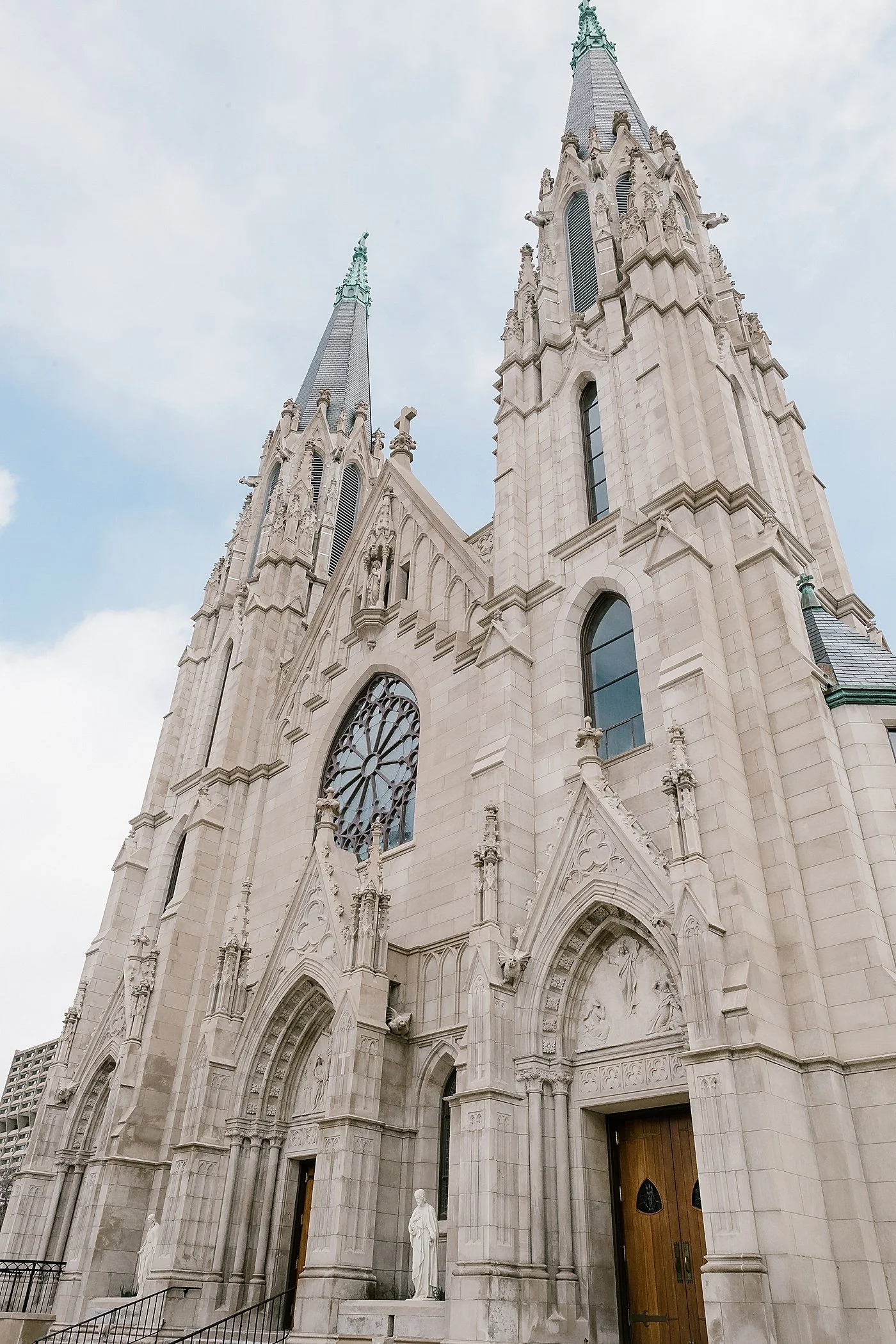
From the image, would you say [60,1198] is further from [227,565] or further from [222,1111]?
[227,565]

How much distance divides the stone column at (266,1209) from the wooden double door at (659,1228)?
285 inches

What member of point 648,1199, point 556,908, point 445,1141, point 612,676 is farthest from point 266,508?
point 648,1199

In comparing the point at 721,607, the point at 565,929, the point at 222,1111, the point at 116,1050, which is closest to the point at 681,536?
the point at 721,607

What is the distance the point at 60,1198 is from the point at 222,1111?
7.73 metres

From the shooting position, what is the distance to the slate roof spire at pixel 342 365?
3794 cm

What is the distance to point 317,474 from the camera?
3444 centimetres

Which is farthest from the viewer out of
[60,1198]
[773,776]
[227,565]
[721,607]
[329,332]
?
[329,332]

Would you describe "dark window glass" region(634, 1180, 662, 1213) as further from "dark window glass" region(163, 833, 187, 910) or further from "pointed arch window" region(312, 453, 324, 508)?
"pointed arch window" region(312, 453, 324, 508)

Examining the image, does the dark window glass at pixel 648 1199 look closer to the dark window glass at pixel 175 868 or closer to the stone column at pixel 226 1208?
the stone column at pixel 226 1208

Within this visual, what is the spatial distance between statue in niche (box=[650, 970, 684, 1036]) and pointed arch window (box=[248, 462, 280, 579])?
21.5 m

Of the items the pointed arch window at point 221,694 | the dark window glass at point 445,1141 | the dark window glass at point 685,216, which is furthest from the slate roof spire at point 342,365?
the dark window glass at point 445,1141

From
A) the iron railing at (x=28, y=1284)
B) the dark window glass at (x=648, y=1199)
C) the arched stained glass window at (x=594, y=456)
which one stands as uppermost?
the arched stained glass window at (x=594, y=456)

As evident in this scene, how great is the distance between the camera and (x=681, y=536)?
49.5 feet

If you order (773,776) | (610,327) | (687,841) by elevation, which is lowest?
(687,841)
